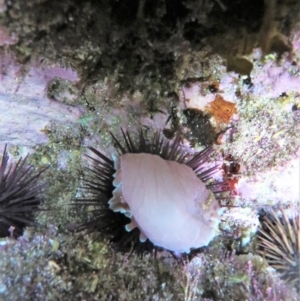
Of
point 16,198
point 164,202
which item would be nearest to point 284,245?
point 164,202

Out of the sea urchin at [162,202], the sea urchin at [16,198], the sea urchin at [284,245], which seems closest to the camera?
the sea urchin at [162,202]

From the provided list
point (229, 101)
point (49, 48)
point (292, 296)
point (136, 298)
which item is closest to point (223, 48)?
point (229, 101)

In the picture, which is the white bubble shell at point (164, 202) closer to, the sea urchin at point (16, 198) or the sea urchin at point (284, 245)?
the sea urchin at point (16, 198)

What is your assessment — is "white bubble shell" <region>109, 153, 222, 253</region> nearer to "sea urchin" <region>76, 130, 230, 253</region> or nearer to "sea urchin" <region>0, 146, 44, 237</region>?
"sea urchin" <region>76, 130, 230, 253</region>

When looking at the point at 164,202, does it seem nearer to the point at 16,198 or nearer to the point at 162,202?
the point at 162,202

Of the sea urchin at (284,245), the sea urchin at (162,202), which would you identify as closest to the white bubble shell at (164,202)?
the sea urchin at (162,202)

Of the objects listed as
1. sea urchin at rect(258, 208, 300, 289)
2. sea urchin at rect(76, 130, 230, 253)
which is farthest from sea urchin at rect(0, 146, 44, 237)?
sea urchin at rect(258, 208, 300, 289)
